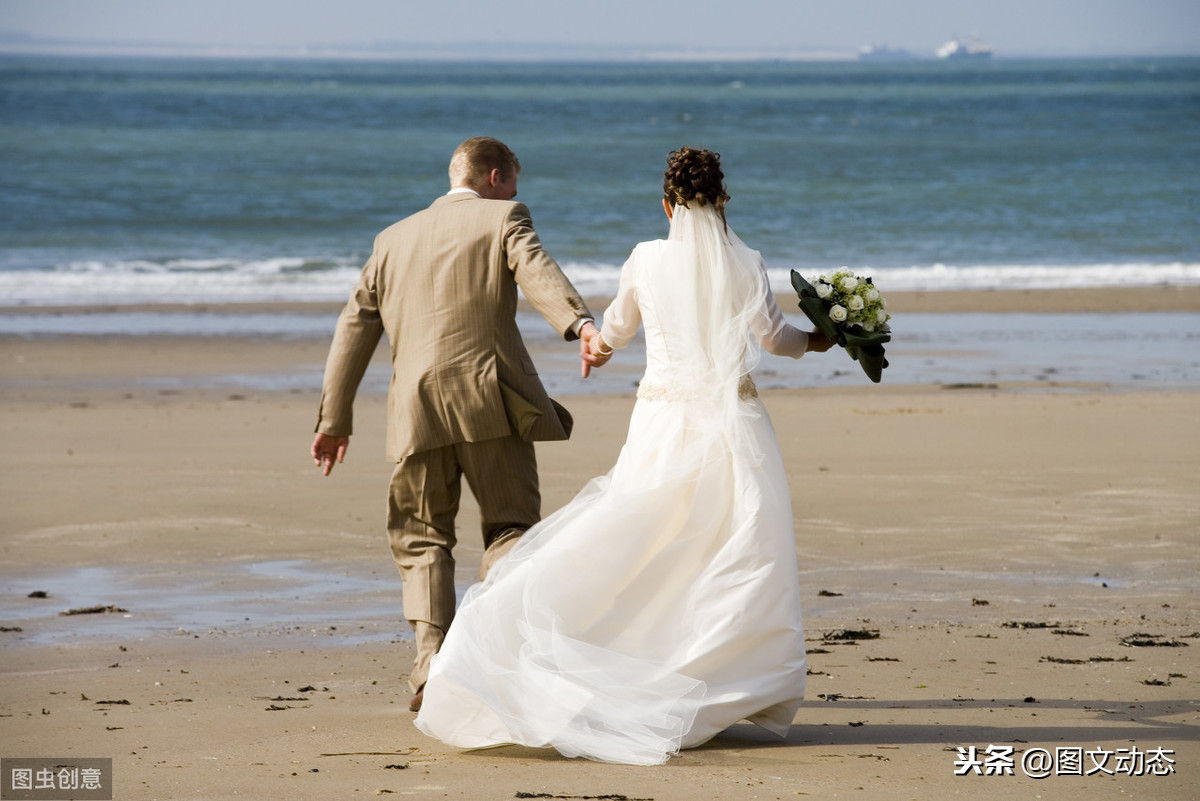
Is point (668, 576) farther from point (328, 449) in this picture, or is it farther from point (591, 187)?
point (591, 187)

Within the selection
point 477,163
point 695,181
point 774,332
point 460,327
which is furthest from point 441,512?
point 695,181

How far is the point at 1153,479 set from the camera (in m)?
7.64

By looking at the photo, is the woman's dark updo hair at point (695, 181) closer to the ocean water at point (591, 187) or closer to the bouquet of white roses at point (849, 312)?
the bouquet of white roses at point (849, 312)

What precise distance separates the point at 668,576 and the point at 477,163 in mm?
1471

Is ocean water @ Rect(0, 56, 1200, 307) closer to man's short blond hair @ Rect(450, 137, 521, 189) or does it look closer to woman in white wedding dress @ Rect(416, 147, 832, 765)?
man's short blond hair @ Rect(450, 137, 521, 189)

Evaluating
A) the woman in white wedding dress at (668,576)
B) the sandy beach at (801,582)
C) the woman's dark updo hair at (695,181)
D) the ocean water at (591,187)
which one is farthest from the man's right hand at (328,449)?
the ocean water at (591,187)

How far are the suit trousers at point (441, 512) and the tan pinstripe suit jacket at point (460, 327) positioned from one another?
74 millimetres

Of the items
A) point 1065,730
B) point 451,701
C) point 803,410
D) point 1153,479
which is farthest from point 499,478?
point 803,410

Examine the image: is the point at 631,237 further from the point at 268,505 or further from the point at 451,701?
the point at 451,701

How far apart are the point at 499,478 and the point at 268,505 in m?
3.35

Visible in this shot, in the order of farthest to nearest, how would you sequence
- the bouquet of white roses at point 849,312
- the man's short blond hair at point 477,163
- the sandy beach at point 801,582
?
the man's short blond hair at point 477,163
the bouquet of white roses at point 849,312
the sandy beach at point 801,582

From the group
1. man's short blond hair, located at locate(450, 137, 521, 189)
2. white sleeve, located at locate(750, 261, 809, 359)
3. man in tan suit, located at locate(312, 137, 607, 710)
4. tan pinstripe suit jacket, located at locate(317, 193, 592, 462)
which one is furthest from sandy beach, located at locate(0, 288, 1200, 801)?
man's short blond hair, located at locate(450, 137, 521, 189)

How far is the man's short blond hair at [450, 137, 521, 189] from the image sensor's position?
14.2 ft

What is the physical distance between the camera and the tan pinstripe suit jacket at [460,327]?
164 inches
